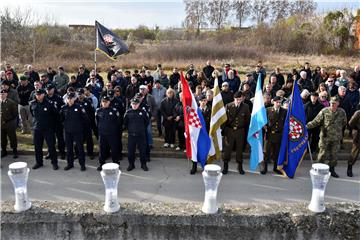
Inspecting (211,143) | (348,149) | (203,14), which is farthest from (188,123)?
(203,14)

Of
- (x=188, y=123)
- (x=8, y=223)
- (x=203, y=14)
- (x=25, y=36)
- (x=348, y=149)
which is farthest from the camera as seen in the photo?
(x=203, y=14)

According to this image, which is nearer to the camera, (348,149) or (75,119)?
(75,119)

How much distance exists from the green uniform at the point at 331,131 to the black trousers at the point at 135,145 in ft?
12.4

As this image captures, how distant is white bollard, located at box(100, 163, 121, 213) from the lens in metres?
4.44

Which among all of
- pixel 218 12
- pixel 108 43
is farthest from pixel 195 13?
pixel 108 43

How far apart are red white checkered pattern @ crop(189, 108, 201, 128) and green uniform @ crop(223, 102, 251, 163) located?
0.71 meters

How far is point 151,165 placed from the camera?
8930mm

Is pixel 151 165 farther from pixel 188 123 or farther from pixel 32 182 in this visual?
pixel 32 182

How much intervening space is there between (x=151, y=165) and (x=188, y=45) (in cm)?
3402

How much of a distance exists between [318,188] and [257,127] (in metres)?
3.60

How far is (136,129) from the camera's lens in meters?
8.44

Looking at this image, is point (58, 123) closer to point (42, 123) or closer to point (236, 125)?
point (42, 123)

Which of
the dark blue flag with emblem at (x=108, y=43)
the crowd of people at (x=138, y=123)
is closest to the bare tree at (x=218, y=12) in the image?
the dark blue flag with emblem at (x=108, y=43)

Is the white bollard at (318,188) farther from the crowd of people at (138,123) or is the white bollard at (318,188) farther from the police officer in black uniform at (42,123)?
the police officer in black uniform at (42,123)
